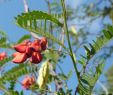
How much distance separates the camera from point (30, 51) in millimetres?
2170

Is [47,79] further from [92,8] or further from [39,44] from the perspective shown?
[92,8]

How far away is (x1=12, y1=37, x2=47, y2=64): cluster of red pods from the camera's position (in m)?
2.07

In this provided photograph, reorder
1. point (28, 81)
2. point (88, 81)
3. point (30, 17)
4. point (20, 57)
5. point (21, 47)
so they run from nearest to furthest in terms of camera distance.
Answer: point (30, 17) < point (88, 81) < point (20, 57) < point (21, 47) < point (28, 81)

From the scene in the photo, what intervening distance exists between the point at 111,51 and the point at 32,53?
885cm

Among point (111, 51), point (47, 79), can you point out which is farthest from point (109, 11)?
point (47, 79)

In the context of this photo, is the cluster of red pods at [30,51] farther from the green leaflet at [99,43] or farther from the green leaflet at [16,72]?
the green leaflet at [99,43]

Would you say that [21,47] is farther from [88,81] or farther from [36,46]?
[88,81]

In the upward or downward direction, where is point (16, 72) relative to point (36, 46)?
downward

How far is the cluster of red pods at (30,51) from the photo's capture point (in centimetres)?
207

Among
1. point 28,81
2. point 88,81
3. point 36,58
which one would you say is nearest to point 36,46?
point 36,58

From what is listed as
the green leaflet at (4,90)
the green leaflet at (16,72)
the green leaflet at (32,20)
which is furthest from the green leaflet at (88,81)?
the green leaflet at (16,72)

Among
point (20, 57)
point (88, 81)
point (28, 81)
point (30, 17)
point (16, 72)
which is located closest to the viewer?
point (30, 17)

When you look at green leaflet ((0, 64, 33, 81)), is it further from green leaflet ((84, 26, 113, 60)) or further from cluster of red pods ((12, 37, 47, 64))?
green leaflet ((84, 26, 113, 60))

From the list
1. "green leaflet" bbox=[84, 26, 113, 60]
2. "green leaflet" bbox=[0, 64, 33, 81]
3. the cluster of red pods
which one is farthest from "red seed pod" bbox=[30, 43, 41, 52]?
"green leaflet" bbox=[84, 26, 113, 60]
